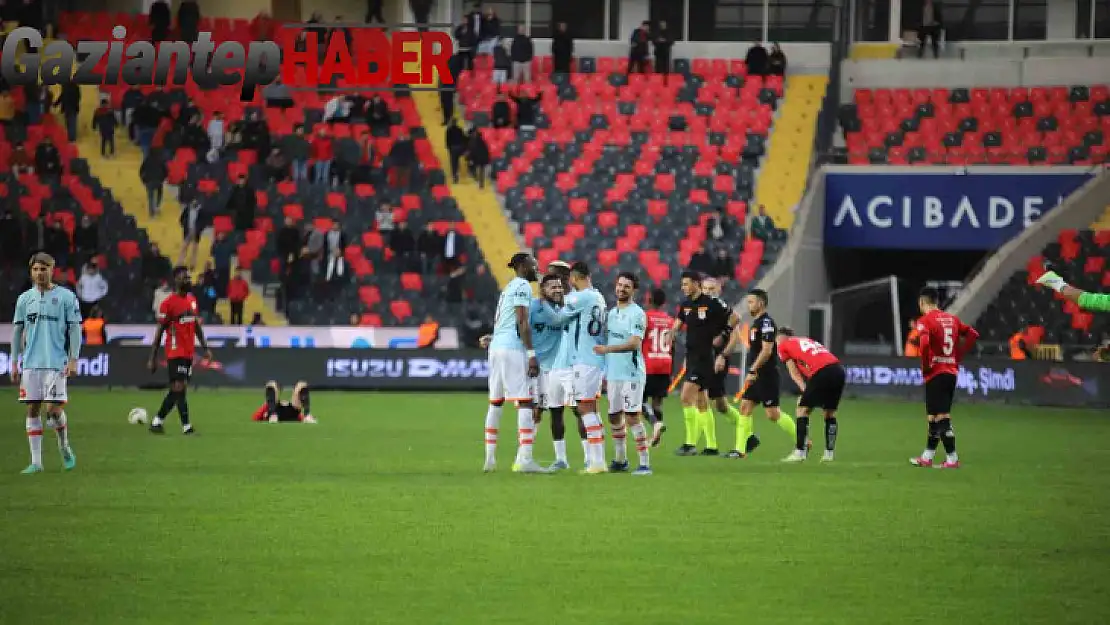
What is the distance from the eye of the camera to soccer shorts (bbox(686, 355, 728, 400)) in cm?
2148

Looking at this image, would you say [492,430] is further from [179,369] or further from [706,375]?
[179,369]

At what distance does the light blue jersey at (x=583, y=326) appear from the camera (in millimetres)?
18109

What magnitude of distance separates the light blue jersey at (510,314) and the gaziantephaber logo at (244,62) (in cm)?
2885

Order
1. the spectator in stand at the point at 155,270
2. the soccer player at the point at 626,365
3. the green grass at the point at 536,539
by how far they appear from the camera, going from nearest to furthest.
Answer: the green grass at the point at 536,539 → the soccer player at the point at 626,365 → the spectator in stand at the point at 155,270

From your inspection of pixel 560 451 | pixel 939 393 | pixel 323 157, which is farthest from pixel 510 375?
pixel 323 157

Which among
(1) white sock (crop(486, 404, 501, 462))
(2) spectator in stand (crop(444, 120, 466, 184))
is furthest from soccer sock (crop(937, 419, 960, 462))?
(2) spectator in stand (crop(444, 120, 466, 184))

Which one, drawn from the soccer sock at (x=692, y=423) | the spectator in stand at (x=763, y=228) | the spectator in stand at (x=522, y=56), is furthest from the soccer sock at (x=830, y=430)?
the spectator in stand at (x=522, y=56)

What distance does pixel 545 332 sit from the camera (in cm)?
1844

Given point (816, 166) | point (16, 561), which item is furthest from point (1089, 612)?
point (816, 166)

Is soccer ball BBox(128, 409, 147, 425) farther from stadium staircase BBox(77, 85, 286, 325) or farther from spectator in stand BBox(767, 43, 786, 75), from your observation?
spectator in stand BBox(767, 43, 786, 75)

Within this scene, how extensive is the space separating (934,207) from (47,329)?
2897 cm

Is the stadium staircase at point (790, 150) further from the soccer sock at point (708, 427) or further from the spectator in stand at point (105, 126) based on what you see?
the soccer sock at point (708, 427)

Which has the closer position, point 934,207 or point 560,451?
point 560,451

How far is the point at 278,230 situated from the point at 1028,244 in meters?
17.3
